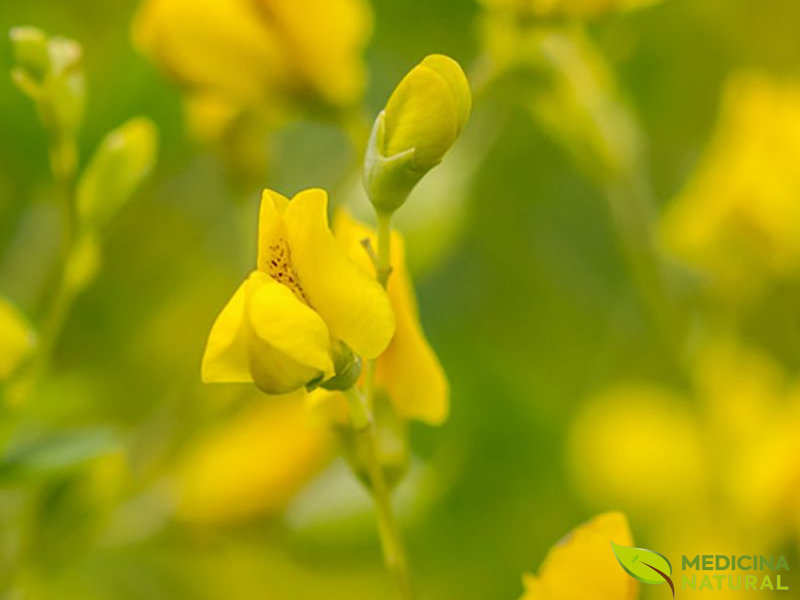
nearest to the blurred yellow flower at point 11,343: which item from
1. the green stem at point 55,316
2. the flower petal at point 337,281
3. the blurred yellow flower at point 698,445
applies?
the green stem at point 55,316

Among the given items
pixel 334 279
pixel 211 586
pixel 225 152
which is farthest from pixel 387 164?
pixel 211 586

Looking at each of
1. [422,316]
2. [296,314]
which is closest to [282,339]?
[296,314]

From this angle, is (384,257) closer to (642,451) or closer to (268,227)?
(268,227)

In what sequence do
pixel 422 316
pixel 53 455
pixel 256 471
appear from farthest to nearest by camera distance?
pixel 422 316 → pixel 256 471 → pixel 53 455

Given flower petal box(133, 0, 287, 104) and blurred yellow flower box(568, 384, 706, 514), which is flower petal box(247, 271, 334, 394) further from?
blurred yellow flower box(568, 384, 706, 514)

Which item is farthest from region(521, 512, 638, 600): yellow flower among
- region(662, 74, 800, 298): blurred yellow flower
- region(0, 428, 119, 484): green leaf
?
region(662, 74, 800, 298): blurred yellow flower

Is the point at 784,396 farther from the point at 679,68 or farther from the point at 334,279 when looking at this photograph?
the point at 334,279

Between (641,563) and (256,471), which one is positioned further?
(256,471)
